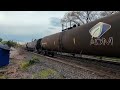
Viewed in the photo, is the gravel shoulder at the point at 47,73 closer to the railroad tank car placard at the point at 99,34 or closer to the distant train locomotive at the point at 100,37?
the distant train locomotive at the point at 100,37

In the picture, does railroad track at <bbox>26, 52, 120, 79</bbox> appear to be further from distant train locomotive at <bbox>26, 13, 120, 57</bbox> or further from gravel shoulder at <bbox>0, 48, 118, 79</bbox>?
distant train locomotive at <bbox>26, 13, 120, 57</bbox>

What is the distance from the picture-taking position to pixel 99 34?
35.0 feet

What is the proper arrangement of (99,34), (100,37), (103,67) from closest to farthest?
(100,37) → (99,34) → (103,67)

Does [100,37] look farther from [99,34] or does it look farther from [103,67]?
[103,67]

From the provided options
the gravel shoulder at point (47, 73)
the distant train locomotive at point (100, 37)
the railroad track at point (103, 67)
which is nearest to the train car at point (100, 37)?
the distant train locomotive at point (100, 37)

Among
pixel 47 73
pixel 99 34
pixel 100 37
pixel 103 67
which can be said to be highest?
pixel 99 34

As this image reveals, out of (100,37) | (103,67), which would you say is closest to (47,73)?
(100,37)

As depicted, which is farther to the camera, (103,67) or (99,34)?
(103,67)

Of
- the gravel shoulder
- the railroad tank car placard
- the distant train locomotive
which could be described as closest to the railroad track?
the gravel shoulder

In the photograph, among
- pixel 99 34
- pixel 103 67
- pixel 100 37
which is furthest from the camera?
pixel 103 67
